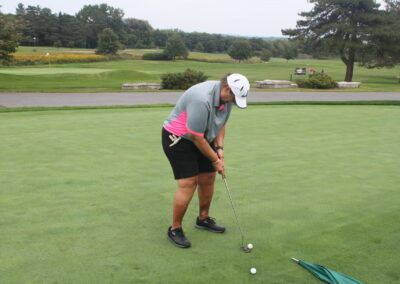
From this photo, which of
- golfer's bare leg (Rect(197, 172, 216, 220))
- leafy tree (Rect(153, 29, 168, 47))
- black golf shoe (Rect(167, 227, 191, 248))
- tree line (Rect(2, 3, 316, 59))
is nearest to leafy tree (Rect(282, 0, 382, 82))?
golfer's bare leg (Rect(197, 172, 216, 220))

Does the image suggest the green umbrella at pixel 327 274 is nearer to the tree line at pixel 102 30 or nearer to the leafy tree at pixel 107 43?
the leafy tree at pixel 107 43

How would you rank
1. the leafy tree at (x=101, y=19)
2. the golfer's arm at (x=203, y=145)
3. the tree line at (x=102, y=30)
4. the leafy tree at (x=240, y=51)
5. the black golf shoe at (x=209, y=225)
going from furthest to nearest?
the leafy tree at (x=101, y=19) → the tree line at (x=102, y=30) → the leafy tree at (x=240, y=51) → the black golf shoe at (x=209, y=225) → the golfer's arm at (x=203, y=145)

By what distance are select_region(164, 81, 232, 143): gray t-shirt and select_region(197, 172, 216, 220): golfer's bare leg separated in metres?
0.46

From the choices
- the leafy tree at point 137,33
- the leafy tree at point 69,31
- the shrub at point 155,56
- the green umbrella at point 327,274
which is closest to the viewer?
the green umbrella at point 327,274

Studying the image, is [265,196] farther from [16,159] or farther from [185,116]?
[16,159]

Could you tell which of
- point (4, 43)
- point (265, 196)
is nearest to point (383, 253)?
point (265, 196)

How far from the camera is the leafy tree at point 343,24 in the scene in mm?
34062

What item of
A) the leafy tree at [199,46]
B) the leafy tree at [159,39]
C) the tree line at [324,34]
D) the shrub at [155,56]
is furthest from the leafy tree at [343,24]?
the leafy tree at [159,39]

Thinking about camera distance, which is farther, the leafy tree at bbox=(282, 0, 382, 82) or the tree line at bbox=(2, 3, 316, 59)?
the tree line at bbox=(2, 3, 316, 59)

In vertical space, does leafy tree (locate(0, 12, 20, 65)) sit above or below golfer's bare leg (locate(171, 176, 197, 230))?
above

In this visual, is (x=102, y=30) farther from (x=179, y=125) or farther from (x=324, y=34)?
(x=179, y=125)

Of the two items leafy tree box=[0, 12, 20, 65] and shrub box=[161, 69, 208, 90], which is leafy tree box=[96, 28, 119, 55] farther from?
leafy tree box=[0, 12, 20, 65]

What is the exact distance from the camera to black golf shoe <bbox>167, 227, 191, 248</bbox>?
12.0 feet

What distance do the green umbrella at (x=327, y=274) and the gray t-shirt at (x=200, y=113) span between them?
4.57 feet
